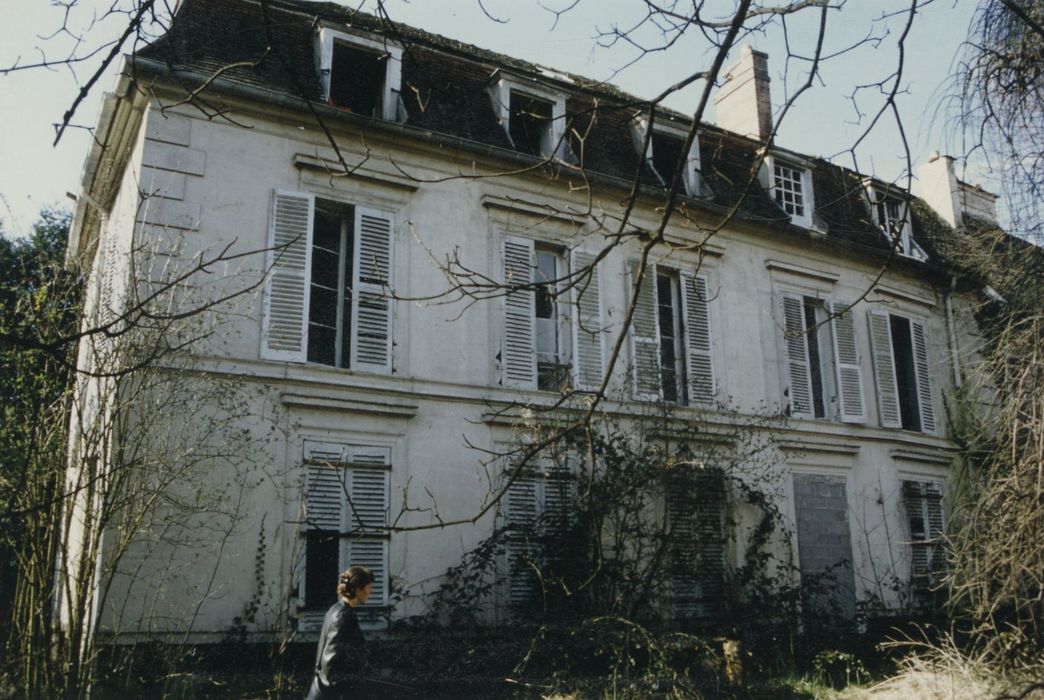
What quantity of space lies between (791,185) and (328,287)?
27.6 feet

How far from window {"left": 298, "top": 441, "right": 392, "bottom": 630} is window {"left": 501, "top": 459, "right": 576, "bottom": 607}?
4.70 feet

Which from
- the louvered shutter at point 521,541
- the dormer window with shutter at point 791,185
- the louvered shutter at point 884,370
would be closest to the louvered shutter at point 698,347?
the dormer window with shutter at point 791,185

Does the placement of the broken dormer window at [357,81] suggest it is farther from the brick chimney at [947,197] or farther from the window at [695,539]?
the brick chimney at [947,197]

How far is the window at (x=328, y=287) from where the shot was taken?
991cm

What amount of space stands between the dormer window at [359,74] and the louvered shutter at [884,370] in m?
8.45

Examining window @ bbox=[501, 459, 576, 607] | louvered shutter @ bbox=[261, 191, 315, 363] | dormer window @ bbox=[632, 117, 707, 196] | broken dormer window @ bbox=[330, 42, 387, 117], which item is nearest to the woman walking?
window @ bbox=[501, 459, 576, 607]

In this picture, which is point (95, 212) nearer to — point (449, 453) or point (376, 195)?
point (376, 195)

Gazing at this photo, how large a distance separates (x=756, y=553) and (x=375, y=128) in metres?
7.29

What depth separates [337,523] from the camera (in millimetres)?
9672

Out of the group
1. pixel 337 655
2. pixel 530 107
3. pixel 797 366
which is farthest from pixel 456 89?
Answer: pixel 337 655

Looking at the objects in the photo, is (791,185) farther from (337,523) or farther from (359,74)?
(337,523)

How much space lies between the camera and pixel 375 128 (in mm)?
10836

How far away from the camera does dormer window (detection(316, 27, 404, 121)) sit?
1103cm

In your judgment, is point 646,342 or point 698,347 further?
point 698,347
